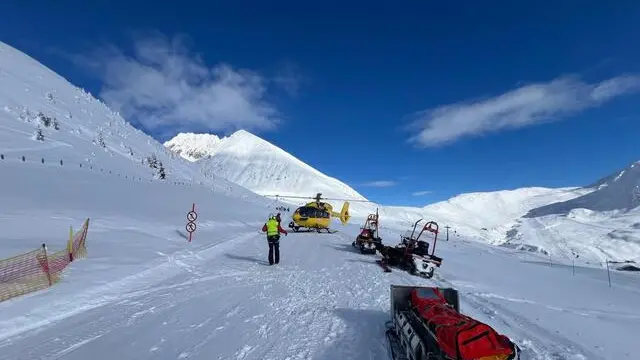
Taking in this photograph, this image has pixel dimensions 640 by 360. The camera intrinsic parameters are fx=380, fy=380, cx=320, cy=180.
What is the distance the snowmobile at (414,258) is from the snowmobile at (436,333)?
5830mm

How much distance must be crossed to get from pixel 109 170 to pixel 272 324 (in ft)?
102

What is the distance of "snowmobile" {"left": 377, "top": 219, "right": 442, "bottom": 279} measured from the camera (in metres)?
12.6

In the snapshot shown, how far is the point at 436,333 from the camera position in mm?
4758

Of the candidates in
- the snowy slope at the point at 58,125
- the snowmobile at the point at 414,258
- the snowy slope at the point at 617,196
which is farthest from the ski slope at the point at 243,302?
the snowy slope at the point at 617,196

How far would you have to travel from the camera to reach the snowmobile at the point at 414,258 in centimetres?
1260

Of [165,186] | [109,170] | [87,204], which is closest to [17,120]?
[109,170]

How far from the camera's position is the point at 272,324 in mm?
6898

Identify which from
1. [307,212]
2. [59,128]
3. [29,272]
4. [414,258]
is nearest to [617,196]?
[307,212]

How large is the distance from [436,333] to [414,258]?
818 centimetres

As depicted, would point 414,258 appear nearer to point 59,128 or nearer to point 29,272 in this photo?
point 29,272

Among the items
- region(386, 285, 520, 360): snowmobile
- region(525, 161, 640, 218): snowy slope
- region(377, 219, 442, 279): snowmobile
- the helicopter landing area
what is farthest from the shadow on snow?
region(525, 161, 640, 218): snowy slope

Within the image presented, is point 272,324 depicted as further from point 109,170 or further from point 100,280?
point 109,170

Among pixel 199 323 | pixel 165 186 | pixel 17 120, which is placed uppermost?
pixel 17 120

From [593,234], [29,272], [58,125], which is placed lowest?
[29,272]
